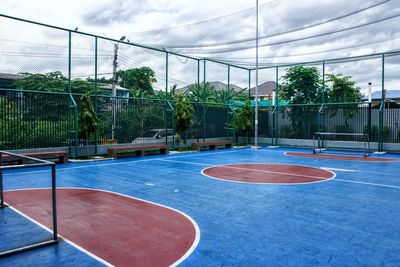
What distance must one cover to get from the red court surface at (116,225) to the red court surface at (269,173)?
3417mm

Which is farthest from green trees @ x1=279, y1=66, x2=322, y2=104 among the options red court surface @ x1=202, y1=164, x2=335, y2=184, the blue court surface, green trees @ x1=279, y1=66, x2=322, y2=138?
the blue court surface

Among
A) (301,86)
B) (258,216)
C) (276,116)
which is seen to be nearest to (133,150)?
(258,216)

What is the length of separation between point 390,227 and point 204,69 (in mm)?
13862

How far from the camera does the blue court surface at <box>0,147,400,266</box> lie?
3.80m

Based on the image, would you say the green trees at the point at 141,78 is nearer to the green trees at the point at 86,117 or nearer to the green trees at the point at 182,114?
the green trees at the point at 182,114

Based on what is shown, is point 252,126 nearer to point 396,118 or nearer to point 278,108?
point 278,108

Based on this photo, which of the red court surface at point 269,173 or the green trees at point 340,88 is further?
the green trees at point 340,88

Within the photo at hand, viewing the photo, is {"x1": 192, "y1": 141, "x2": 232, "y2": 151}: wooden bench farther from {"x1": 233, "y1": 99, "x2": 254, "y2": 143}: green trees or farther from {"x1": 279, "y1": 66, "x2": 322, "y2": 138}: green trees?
{"x1": 279, "y1": 66, "x2": 322, "y2": 138}: green trees

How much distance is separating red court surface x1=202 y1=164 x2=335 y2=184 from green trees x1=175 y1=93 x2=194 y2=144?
5.19m

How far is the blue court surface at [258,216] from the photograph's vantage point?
3.80 meters

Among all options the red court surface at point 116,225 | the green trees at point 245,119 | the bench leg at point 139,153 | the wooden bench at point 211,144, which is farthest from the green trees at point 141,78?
the red court surface at point 116,225

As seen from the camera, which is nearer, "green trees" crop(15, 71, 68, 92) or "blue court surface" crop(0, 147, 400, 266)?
"blue court surface" crop(0, 147, 400, 266)

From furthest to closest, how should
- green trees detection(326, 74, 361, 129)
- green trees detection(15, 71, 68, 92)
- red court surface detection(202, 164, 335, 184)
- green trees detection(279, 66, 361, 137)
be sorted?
green trees detection(326, 74, 361, 129) < green trees detection(279, 66, 361, 137) < green trees detection(15, 71, 68, 92) < red court surface detection(202, 164, 335, 184)

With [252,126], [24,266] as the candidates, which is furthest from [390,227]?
[252,126]
